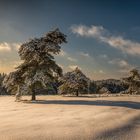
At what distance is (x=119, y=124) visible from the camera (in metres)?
14.5

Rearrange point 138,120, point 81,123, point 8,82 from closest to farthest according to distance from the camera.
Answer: point 81,123, point 138,120, point 8,82

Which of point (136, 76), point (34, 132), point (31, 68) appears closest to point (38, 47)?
point (31, 68)

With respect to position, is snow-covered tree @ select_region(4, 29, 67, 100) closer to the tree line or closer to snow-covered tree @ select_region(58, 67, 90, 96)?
the tree line

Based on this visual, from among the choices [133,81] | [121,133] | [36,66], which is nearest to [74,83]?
[36,66]

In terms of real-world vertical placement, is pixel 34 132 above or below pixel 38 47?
below

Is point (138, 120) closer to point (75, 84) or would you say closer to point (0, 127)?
point (0, 127)

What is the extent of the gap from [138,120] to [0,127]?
7.19m

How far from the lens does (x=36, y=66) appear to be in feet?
102

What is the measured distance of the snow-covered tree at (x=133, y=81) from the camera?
4931 cm

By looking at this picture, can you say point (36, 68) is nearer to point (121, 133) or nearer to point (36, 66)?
point (36, 66)

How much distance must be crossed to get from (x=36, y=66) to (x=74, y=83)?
30.8 feet

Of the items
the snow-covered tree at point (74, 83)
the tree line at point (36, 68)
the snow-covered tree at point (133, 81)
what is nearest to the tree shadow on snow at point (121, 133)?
the tree line at point (36, 68)

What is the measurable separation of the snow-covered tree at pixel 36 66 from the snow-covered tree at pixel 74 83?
326 inches

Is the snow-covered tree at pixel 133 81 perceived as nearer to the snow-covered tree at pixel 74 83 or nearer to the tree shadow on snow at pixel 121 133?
the snow-covered tree at pixel 74 83
